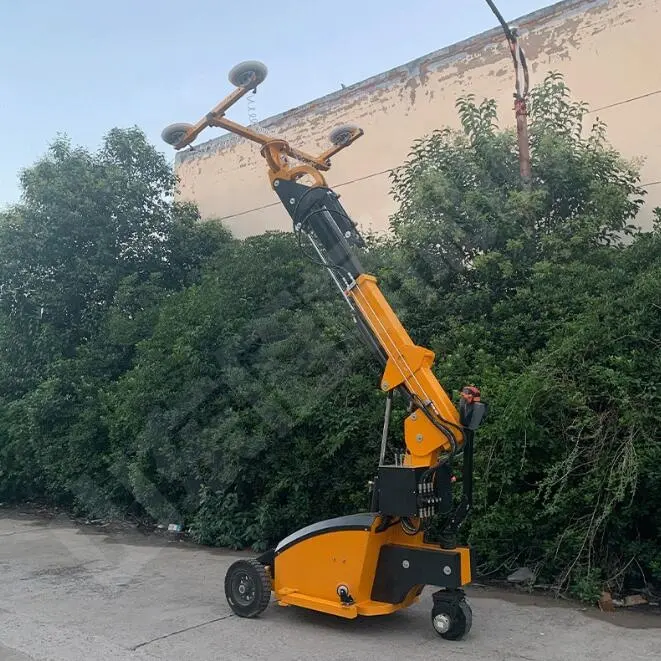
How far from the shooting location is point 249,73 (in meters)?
5.89

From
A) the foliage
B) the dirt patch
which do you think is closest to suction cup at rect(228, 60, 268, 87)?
the foliage

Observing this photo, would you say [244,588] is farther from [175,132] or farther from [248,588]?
[175,132]

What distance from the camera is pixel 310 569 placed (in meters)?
5.43

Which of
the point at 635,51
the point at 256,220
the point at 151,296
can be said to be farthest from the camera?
the point at 256,220

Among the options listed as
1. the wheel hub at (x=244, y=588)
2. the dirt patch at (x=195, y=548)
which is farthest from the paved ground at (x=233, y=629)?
the wheel hub at (x=244, y=588)

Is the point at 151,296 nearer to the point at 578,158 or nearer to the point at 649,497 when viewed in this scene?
the point at 578,158

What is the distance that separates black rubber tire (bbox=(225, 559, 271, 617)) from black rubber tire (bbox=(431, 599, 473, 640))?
1386 millimetres

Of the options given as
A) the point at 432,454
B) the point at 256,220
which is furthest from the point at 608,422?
the point at 256,220

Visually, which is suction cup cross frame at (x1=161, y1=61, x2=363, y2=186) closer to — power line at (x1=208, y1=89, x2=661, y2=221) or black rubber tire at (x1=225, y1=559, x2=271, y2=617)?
black rubber tire at (x1=225, y1=559, x2=271, y2=617)

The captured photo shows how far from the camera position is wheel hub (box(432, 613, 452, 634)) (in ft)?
16.5

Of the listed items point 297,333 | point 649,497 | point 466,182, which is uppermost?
point 466,182

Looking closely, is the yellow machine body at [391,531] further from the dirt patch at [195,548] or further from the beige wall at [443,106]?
the beige wall at [443,106]

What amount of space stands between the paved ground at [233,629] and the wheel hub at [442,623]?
86 millimetres

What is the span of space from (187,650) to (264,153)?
13.3 ft
